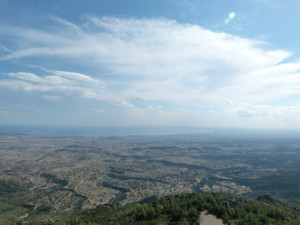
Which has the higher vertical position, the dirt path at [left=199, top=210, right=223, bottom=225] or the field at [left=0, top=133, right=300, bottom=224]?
the dirt path at [left=199, top=210, right=223, bottom=225]

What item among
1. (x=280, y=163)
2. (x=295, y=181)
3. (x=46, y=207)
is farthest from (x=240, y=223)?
(x=280, y=163)

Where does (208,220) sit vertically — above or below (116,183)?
above

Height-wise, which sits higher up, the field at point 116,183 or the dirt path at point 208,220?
the dirt path at point 208,220

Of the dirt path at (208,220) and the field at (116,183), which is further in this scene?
the field at (116,183)

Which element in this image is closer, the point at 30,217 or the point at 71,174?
the point at 30,217

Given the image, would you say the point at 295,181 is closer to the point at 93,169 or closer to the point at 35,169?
the point at 93,169

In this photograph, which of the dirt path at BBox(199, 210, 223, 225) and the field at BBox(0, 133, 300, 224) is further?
the field at BBox(0, 133, 300, 224)

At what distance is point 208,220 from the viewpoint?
1296 inches

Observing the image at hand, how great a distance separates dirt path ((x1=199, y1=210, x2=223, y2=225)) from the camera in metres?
31.9

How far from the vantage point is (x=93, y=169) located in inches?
5517

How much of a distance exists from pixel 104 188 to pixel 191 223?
79.9 m

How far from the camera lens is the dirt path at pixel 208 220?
31.9 meters

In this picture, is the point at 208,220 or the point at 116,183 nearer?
the point at 208,220

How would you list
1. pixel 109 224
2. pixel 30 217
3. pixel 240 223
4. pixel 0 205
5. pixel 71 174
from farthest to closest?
pixel 71 174 < pixel 0 205 < pixel 30 217 < pixel 109 224 < pixel 240 223
